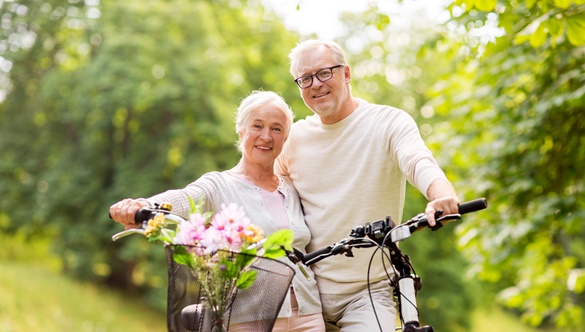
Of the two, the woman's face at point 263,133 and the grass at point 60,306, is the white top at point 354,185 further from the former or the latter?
the grass at point 60,306

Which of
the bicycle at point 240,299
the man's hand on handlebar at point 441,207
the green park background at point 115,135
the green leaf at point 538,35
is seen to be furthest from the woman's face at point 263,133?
the green park background at point 115,135

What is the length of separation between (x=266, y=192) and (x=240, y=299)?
82 centimetres

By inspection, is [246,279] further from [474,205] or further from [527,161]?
[527,161]

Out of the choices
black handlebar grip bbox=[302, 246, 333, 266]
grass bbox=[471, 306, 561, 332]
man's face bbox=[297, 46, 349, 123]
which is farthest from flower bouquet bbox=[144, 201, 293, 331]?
grass bbox=[471, 306, 561, 332]

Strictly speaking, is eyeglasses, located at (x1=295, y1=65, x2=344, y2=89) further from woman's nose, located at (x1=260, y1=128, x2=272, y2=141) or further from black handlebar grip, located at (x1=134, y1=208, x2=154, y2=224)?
black handlebar grip, located at (x1=134, y1=208, x2=154, y2=224)

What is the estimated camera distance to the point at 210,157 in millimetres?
15680

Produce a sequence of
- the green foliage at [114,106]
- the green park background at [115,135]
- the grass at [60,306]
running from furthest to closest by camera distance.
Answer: the green foliage at [114,106], the green park background at [115,135], the grass at [60,306]

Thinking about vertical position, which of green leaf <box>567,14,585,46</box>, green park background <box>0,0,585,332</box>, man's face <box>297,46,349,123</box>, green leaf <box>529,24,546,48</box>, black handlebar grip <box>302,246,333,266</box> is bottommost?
black handlebar grip <box>302,246,333,266</box>

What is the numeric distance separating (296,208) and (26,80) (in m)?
15.3

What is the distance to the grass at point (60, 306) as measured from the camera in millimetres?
13070

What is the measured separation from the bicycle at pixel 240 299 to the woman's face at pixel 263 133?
2.61 feet

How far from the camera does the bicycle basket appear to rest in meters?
2.29

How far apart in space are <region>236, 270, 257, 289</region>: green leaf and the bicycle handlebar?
0.34 m

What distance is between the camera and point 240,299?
2.31m
